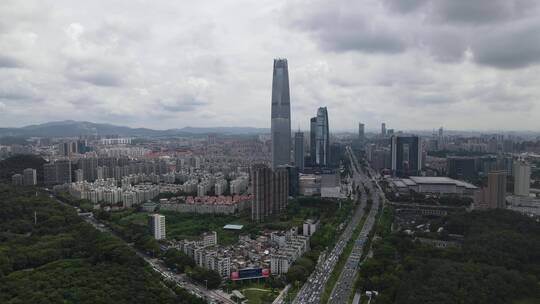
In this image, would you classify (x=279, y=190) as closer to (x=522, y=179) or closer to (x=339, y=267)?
(x=339, y=267)

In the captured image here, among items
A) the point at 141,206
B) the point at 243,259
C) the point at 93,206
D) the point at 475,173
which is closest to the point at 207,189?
the point at 141,206

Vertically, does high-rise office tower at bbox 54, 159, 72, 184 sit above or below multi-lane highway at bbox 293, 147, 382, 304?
above

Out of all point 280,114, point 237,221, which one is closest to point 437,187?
point 280,114

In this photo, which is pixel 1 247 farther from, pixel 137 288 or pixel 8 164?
pixel 8 164

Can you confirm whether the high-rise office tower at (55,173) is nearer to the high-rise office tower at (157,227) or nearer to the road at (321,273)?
the high-rise office tower at (157,227)

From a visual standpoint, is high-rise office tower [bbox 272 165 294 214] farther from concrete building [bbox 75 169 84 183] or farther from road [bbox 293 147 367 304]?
concrete building [bbox 75 169 84 183]

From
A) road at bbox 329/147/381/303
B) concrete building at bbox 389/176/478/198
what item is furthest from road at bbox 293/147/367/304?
concrete building at bbox 389/176/478/198

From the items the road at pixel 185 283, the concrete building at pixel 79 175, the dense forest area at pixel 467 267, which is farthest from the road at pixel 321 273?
the concrete building at pixel 79 175
